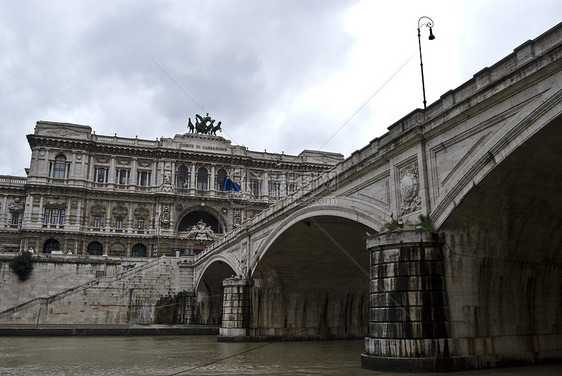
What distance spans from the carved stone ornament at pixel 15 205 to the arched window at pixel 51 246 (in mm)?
7117

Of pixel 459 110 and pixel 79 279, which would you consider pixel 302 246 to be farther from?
pixel 79 279

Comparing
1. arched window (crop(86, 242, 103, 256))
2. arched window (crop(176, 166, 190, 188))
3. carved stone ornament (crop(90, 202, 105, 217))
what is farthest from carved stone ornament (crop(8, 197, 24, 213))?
arched window (crop(176, 166, 190, 188))

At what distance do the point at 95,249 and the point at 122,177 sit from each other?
32.8 feet

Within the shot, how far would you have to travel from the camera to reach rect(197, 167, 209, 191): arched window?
73062 mm

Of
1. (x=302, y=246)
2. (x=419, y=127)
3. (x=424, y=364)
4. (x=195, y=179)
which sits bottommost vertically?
(x=424, y=364)

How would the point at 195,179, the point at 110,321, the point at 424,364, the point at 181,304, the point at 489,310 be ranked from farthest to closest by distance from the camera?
the point at 195,179, the point at 181,304, the point at 110,321, the point at 489,310, the point at 424,364

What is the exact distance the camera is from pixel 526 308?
741 inches

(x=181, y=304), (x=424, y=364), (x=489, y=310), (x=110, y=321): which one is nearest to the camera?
(x=424, y=364)

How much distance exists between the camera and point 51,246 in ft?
212

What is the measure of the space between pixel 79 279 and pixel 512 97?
51315mm

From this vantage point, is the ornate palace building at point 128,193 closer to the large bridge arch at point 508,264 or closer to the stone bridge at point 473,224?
the stone bridge at point 473,224

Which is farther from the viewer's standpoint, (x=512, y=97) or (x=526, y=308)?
(x=526, y=308)

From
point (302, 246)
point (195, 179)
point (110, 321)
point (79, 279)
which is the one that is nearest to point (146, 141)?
point (195, 179)

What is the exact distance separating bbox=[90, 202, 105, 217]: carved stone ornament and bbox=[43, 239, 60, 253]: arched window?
5.55 m
